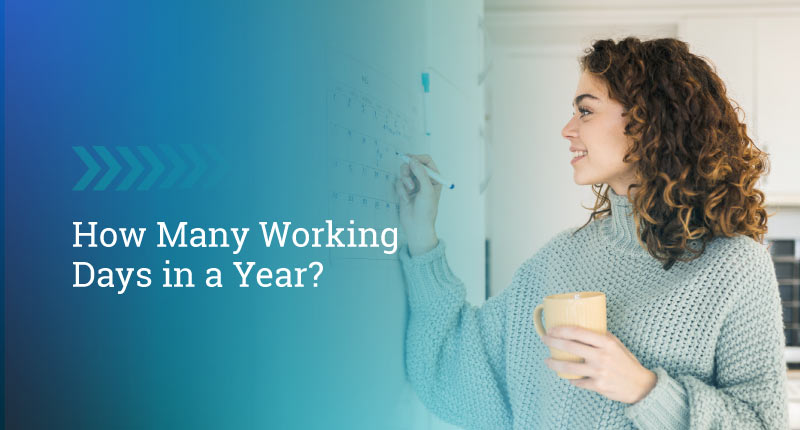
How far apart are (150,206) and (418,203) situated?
546mm

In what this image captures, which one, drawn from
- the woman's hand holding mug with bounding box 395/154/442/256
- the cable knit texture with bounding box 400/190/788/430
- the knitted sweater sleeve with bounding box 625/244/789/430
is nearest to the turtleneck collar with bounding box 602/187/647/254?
the cable knit texture with bounding box 400/190/788/430

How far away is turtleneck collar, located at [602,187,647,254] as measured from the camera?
3.18 ft

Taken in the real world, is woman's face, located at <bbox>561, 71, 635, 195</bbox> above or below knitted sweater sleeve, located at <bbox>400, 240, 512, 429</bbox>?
above

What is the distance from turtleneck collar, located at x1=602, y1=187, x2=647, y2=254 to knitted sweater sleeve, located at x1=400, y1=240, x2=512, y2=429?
0.63ft

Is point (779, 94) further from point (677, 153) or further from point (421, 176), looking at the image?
point (421, 176)

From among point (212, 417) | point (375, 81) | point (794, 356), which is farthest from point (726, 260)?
point (794, 356)

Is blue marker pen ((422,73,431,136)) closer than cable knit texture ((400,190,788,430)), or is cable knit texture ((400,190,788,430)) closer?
cable knit texture ((400,190,788,430))

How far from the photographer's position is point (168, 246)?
40 centimetres

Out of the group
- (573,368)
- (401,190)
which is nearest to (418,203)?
(401,190)

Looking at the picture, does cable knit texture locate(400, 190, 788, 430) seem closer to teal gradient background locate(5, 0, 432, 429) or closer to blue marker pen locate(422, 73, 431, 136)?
blue marker pen locate(422, 73, 431, 136)

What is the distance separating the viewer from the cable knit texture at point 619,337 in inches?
32.7

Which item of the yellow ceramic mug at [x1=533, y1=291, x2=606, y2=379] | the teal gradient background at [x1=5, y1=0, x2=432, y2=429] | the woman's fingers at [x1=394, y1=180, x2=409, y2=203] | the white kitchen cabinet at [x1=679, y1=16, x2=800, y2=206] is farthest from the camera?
the white kitchen cabinet at [x1=679, y1=16, x2=800, y2=206]

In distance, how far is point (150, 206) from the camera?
1.28 ft

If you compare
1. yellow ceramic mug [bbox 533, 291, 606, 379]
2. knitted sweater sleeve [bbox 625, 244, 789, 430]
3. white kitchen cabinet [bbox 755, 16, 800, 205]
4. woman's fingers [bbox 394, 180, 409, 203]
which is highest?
white kitchen cabinet [bbox 755, 16, 800, 205]
